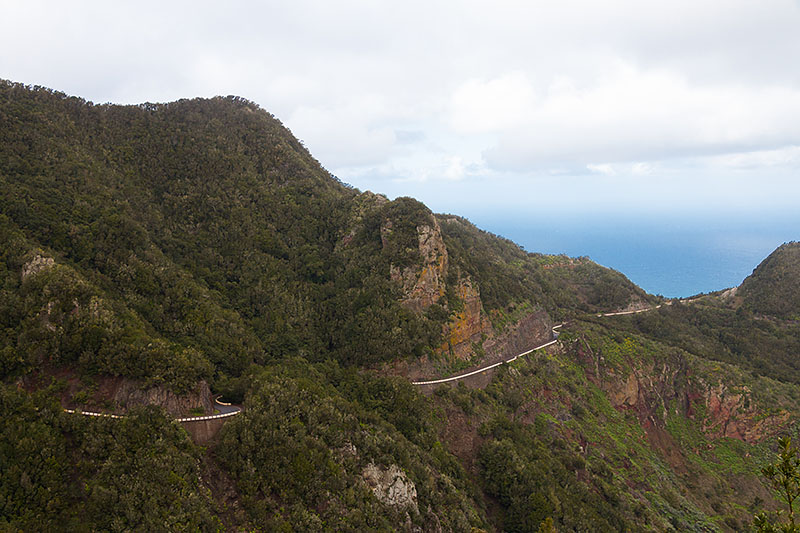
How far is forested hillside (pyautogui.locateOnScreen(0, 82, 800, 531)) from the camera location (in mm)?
20141

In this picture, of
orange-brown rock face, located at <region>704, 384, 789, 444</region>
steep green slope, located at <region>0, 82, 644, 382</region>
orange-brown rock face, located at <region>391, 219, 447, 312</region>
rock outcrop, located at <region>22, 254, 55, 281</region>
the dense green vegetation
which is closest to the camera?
the dense green vegetation

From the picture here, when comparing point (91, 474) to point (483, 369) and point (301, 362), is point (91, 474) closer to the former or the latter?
point (301, 362)

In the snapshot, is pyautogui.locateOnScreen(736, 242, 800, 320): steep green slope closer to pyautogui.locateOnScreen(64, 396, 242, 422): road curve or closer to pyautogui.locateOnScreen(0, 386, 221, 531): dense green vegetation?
pyautogui.locateOnScreen(64, 396, 242, 422): road curve

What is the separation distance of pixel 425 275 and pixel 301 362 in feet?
52.6

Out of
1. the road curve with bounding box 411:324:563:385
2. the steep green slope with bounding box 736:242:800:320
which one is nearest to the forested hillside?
the steep green slope with bounding box 736:242:800:320

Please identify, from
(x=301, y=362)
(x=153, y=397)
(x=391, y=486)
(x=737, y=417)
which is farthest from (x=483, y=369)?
(x=153, y=397)

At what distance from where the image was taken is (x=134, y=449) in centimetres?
1916

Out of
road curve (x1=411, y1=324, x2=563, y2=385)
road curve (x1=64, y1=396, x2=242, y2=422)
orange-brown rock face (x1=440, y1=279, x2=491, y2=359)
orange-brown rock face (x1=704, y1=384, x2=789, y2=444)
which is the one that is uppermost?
orange-brown rock face (x1=440, y1=279, x2=491, y2=359)

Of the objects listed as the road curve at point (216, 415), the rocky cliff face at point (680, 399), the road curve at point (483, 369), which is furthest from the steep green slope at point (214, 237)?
the rocky cliff face at point (680, 399)

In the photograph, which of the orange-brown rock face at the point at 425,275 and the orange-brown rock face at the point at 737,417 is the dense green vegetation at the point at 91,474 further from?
the orange-brown rock face at the point at 737,417

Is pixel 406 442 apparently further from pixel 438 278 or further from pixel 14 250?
pixel 14 250

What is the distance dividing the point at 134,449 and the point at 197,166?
138 feet

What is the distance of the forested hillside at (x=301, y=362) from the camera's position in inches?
793

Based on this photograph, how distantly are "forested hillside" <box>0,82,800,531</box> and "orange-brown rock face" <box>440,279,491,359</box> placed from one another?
23 centimetres
